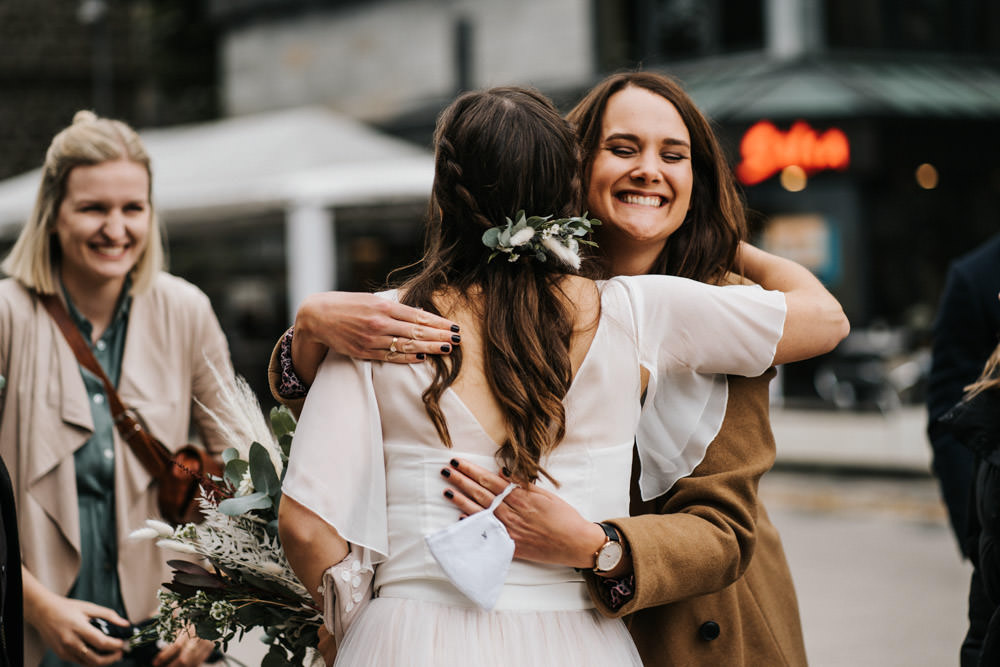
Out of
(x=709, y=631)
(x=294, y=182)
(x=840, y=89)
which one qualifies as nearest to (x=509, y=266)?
(x=709, y=631)

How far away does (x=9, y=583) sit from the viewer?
7.63 ft

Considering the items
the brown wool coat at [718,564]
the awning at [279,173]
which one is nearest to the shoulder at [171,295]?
the brown wool coat at [718,564]

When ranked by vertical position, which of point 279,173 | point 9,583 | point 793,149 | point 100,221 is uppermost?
point 100,221

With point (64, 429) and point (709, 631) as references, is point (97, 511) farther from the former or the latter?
point (709, 631)

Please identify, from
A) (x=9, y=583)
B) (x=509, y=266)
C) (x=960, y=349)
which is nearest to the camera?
(x=509, y=266)

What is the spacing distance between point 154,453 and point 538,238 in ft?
4.52

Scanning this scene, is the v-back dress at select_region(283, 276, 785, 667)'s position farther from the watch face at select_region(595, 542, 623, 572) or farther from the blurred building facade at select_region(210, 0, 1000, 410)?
the blurred building facade at select_region(210, 0, 1000, 410)

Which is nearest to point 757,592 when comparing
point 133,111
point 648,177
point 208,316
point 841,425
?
point 648,177

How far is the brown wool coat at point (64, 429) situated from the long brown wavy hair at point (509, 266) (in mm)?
1110

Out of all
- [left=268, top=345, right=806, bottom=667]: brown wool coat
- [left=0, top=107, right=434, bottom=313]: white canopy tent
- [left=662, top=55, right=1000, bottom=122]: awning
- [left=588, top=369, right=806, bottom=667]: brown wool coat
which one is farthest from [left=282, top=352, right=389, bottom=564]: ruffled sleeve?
[left=662, top=55, right=1000, bottom=122]: awning

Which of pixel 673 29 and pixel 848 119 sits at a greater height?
pixel 673 29

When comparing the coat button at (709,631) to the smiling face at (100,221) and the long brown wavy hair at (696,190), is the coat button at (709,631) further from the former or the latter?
the smiling face at (100,221)

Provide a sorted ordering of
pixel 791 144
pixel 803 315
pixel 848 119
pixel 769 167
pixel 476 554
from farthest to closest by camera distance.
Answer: pixel 769 167
pixel 791 144
pixel 848 119
pixel 803 315
pixel 476 554

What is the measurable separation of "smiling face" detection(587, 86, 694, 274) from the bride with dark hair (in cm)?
39
